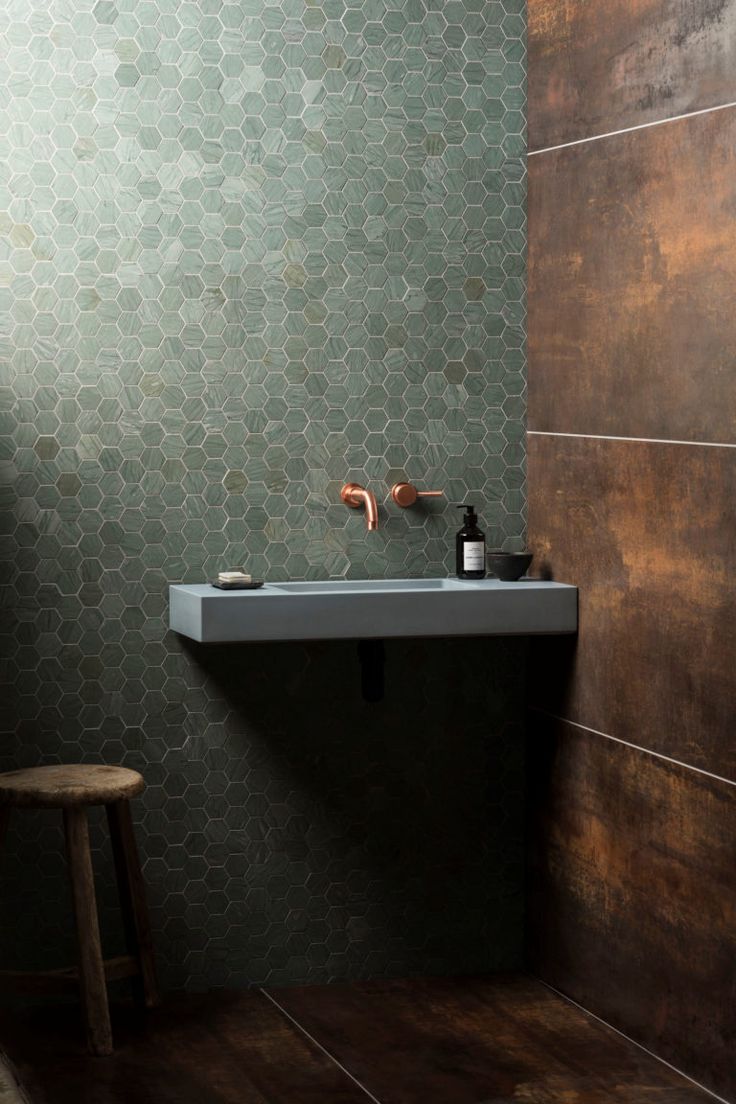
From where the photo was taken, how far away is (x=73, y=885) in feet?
11.4

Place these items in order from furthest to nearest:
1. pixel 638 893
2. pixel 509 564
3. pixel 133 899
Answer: pixel 509 564 < pixel 133 899 < pixel 638 893

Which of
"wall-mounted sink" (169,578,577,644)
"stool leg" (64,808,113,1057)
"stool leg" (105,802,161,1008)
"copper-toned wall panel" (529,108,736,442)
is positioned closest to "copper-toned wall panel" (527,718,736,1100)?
"wall-mounted sink" (169,578,577,644)

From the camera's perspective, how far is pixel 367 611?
3641 mm

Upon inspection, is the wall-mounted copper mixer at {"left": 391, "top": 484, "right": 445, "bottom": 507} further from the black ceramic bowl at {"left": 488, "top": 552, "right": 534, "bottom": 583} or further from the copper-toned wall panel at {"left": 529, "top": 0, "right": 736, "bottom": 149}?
the copper-toned wall panel at {"left": 529, "top": 0, "right": 736, "bottom": 149}

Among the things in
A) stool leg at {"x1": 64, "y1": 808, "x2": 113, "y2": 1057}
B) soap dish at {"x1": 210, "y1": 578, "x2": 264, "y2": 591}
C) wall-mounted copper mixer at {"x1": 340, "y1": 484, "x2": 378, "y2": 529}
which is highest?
wall-mounted copper mixer at {"x1": 340, "y1": 484, "x2": 378, "y2": 529}

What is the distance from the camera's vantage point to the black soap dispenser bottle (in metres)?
3.95

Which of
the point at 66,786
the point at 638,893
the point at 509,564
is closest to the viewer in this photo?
the point at 66,786

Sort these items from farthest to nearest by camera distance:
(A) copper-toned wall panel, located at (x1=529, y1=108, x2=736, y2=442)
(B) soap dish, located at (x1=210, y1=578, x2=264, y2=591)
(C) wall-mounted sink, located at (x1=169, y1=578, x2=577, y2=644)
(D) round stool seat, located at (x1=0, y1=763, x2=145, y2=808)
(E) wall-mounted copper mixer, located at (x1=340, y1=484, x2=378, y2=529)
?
(E) wall-mounted copper mixer, located at (x1=340, y1=484, x2=378, y2=529), (B) soap dish, located at (x1=210, y1=578, x2=264, y2=591), (C) wall-mounted sink, located at (x1=169, y1=578, x2=577, y2=644), (D) round stool seat, located at (x1=0, y1=763, x2=145, y2=808), (A) copper-toned wall panel, located at (x1=529, y1=108, x2=736, y2=442)

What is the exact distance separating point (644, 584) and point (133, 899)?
4.66ft

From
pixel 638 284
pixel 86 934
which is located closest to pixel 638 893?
pixel 86 934

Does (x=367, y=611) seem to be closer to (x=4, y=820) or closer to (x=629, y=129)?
(x=4, y=820)

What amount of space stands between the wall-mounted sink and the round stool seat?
0.37 m

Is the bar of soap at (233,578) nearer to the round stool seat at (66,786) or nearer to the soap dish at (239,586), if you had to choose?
the soap dish at (239,586)

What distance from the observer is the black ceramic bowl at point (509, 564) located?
393 cm
